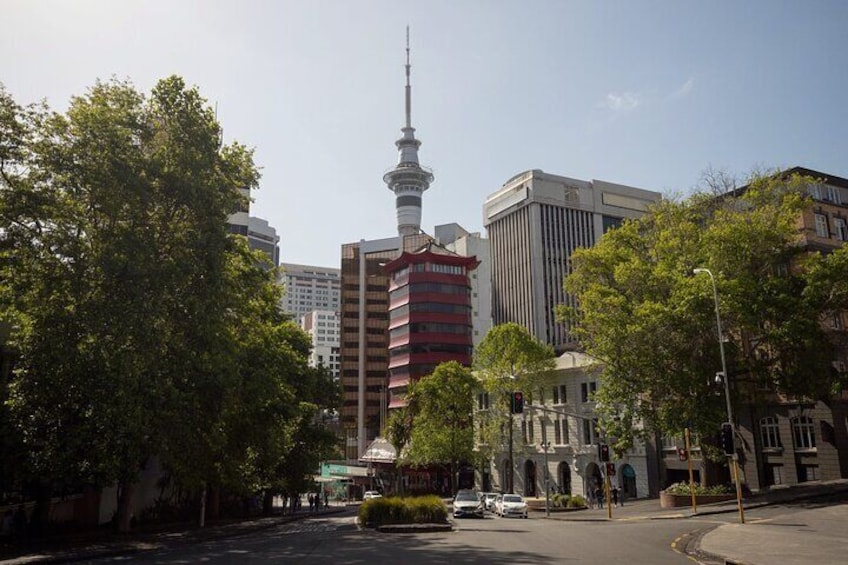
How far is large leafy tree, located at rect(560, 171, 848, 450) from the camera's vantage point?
34.9 metres

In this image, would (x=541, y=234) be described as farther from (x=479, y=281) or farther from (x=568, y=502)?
(x=568, y=502)

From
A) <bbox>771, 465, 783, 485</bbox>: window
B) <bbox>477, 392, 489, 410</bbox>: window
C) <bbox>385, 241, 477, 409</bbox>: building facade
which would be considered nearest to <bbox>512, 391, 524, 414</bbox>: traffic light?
<bbox>771, 465, 783, 485</bbox>: window

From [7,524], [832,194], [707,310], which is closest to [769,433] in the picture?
[707,310]

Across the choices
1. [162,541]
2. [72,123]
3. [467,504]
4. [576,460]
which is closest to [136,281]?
[72,123]

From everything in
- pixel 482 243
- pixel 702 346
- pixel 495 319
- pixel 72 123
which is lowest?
pixel 702 346

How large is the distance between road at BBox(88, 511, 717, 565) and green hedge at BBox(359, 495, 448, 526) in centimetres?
211

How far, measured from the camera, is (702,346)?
3706 centimetres

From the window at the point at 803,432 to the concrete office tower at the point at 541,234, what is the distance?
75421 mm

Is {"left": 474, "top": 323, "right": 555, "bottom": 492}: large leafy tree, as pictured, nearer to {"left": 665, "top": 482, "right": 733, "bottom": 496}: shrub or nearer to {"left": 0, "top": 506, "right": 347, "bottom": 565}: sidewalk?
{"left": 665, "top": 482, "right": 733, "bottom": 496}: shrub

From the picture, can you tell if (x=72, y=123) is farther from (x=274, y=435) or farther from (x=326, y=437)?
(x=326, y=437)

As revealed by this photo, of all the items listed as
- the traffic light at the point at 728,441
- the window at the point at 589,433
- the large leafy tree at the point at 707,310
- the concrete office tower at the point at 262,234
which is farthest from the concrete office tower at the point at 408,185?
the traffic light at the point at 728,441

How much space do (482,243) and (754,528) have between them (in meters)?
117

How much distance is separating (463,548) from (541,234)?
11010cm

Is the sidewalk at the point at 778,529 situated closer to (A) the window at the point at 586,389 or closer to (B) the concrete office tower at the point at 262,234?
(A) the window at the point at 586,389
